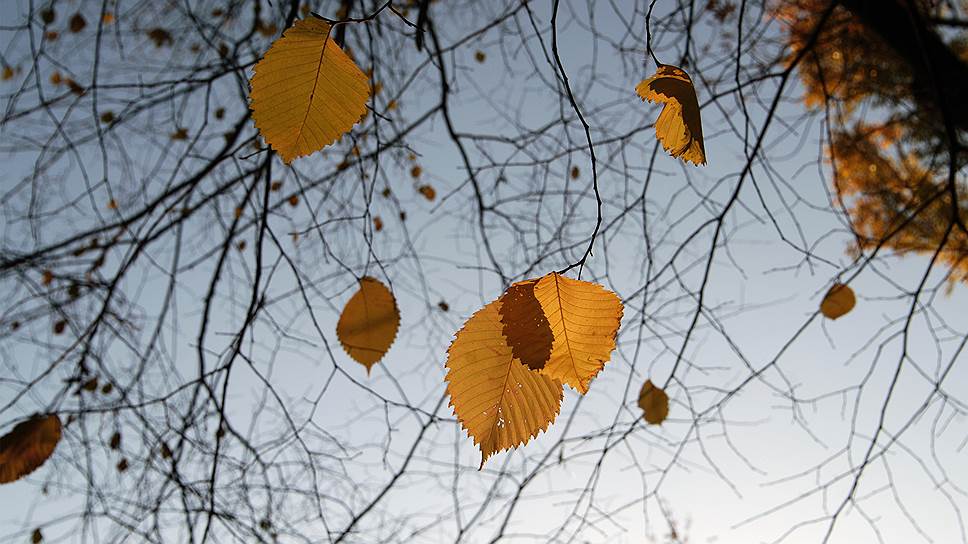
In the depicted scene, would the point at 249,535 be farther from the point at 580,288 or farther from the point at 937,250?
the point at 937,250

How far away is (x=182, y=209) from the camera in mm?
1476

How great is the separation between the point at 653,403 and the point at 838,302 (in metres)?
0.37

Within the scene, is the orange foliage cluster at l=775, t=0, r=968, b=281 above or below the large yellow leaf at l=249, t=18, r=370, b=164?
above

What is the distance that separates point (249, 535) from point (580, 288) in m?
1.04

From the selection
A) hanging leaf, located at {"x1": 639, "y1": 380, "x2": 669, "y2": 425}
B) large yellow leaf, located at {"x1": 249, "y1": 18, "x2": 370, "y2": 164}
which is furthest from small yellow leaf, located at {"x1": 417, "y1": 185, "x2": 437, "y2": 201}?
large yellow leaf, located at {"x1": 249, "y1": 18, "x2": 370, "y2": 164}

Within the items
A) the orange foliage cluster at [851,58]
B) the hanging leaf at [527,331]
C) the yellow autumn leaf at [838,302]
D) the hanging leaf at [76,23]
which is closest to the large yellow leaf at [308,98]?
the hanging leaf at [527,331]

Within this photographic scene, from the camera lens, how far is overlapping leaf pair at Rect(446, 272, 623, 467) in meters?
0.50

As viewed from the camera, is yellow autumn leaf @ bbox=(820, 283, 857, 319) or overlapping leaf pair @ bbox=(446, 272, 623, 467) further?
yellow autumn leaf @ bbox=(820, 283, 857, 319)

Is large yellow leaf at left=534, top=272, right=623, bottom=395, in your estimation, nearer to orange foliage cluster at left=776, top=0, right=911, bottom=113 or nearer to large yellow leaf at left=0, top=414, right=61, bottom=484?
large yellow leaf at left=0, top=414, right=61, bottom=484

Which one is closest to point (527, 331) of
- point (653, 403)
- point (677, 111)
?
point (677, 111)

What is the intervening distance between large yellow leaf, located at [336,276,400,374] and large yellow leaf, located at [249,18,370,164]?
0.40m

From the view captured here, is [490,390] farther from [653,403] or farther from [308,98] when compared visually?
[653,403]

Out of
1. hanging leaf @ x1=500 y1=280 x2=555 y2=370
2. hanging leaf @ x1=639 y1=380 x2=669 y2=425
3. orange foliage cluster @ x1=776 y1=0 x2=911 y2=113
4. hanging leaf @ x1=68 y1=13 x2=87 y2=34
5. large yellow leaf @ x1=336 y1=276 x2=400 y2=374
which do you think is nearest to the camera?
hanging leaf @ x1=500 y1=280 x2=555 y2=370

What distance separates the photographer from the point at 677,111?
49cm
